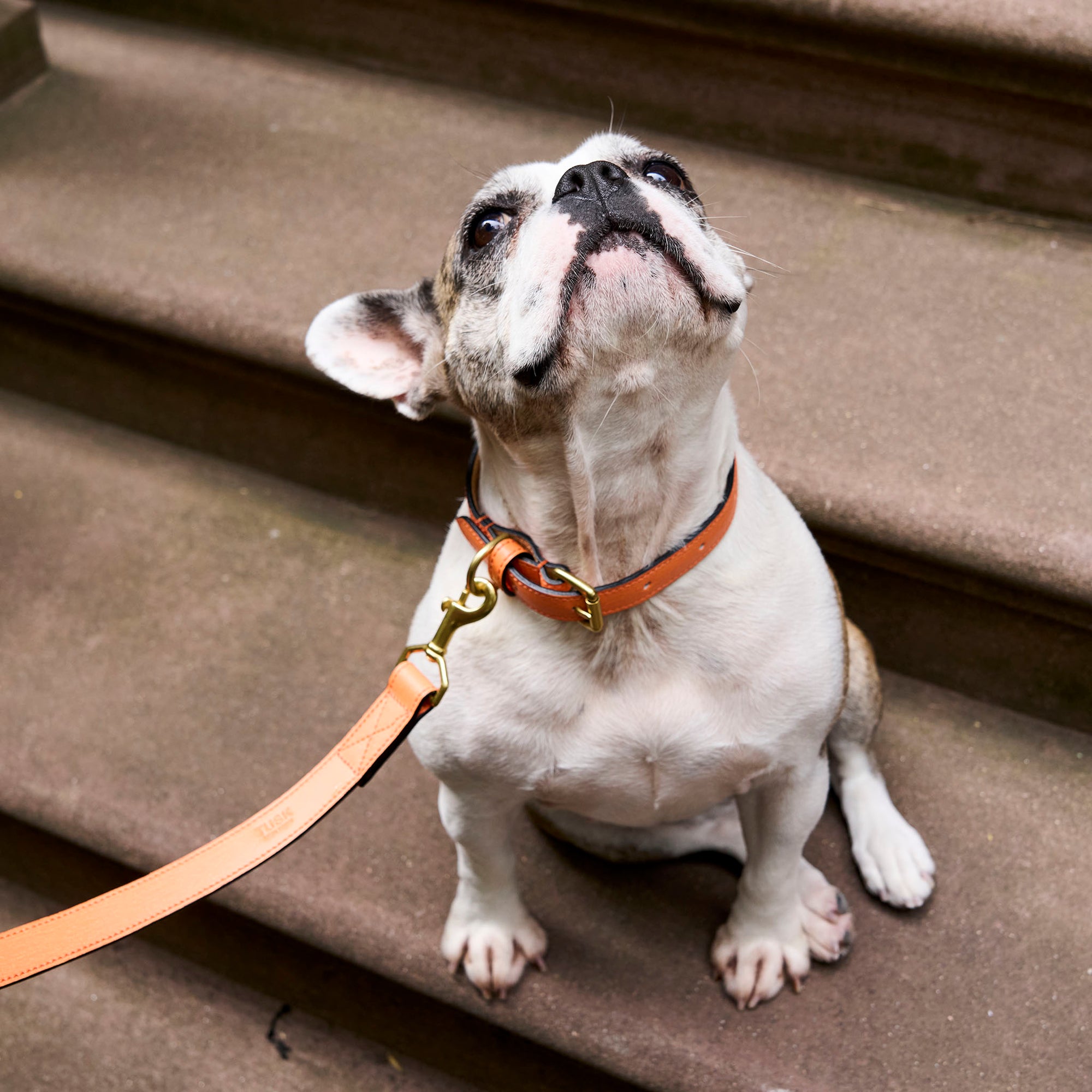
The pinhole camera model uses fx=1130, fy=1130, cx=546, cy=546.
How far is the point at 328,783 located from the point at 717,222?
4.64ft

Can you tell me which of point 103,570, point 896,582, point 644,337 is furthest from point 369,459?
point 644,337

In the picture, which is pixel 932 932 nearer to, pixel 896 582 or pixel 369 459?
pixel 896 582

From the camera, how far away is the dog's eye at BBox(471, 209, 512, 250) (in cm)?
123

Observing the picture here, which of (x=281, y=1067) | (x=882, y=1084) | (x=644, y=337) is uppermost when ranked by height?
(x=644, y=337)

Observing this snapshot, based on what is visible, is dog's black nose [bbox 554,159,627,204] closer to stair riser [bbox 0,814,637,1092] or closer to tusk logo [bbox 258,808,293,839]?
tusk logo [bbox 258,808,293,839]

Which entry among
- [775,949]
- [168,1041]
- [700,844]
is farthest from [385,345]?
[168,1041]

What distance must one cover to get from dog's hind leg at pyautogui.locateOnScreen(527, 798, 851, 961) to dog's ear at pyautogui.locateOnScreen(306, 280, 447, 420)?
1.97 ft

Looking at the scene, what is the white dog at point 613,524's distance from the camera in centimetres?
111

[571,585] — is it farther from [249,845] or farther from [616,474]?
[249,845]

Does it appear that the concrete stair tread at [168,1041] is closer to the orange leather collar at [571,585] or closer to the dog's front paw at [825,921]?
the dog's front paw at [825,921]

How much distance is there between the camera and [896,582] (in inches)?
70.7

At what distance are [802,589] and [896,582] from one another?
0.56 metres

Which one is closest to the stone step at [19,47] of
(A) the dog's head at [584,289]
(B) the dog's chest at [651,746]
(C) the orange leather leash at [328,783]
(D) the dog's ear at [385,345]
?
(D) the dog's ear at [385,345]

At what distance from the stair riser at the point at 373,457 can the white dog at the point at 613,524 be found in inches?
18.9
